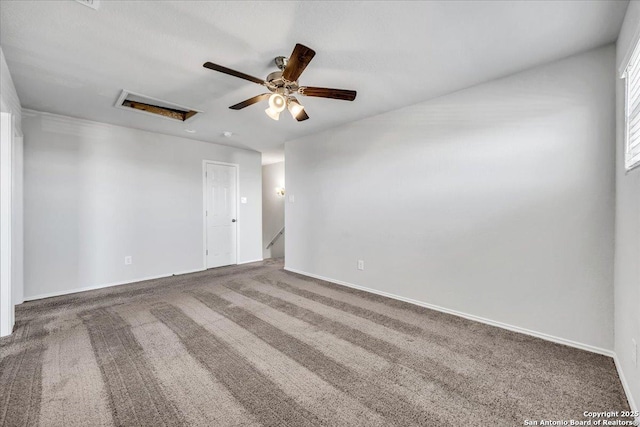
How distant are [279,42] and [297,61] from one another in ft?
0.98

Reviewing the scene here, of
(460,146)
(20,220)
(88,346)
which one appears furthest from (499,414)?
(20,220)

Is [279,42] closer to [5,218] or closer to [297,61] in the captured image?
[297,61]

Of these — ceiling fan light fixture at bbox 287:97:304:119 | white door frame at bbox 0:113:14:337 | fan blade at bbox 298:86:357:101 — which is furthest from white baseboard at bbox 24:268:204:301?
fan blade at bbox 298:86:357:101

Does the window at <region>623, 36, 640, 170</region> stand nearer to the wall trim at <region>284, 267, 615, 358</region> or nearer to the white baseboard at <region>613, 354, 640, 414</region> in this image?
the white baseboard at <region>613, 354, 640, 414</region>

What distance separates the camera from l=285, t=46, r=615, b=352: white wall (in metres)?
2.18

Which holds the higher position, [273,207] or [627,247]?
[273,207]

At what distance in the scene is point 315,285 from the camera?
409 centimetres

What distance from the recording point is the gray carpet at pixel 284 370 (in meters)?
1.55

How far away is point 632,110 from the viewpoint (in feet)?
5.44

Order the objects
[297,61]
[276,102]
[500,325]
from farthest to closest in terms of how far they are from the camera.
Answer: [500,325]
[276,102]
[297,61]

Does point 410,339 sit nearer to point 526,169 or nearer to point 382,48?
point 526,169

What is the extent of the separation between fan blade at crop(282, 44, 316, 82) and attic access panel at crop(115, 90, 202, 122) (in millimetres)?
1903

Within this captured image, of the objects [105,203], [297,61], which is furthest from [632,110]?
[105,203]

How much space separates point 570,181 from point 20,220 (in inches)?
215
